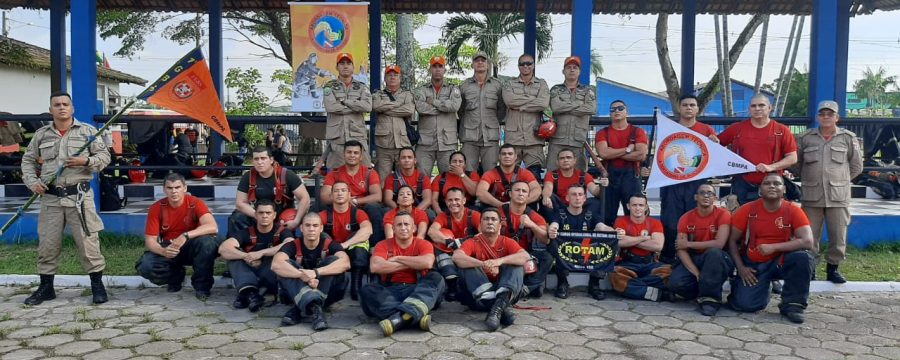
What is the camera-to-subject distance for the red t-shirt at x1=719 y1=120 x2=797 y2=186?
19.8 ft

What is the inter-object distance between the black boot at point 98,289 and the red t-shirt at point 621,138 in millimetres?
4537

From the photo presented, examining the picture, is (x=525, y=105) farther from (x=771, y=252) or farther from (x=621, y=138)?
(x=771, y=252)

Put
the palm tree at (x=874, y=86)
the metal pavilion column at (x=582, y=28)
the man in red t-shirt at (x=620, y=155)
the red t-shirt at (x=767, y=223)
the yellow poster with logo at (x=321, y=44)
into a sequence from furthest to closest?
the palm tree at (x=874, y=86) < the yellow poster with logo at (x=321, y=44) < the metal pavilion column at (x=582, y=28) < the man in red t-shirt at (x=620, y=155) < the red t-shirt at (x=767, y=223)

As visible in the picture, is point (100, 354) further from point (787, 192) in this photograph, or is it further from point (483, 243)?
point (787, 192)

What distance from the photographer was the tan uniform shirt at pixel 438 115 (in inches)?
266

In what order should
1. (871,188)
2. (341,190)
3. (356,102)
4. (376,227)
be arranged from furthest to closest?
(871,188)
(356,102)
(376,227)
(341,190)

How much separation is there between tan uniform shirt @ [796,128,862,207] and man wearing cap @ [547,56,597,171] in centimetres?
202

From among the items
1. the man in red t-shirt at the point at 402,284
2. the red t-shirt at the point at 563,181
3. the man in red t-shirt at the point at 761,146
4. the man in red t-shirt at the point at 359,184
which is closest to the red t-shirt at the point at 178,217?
the man in red t-shirt at the point at 359,184

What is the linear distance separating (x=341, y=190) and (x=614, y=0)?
20.7 feet

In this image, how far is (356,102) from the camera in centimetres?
673

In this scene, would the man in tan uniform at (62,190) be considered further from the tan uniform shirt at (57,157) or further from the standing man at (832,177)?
the standing man at (832,177)

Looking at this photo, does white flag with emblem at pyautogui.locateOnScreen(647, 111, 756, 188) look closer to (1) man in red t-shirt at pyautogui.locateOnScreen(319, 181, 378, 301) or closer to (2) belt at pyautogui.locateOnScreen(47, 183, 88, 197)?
(1) man in red t-shirt at pyautogui.locateOnScreen(319, 181, 378, 301)

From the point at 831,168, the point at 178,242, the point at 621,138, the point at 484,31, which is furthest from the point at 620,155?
the point at 484,31

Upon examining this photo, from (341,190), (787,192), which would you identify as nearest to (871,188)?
(787,192)
